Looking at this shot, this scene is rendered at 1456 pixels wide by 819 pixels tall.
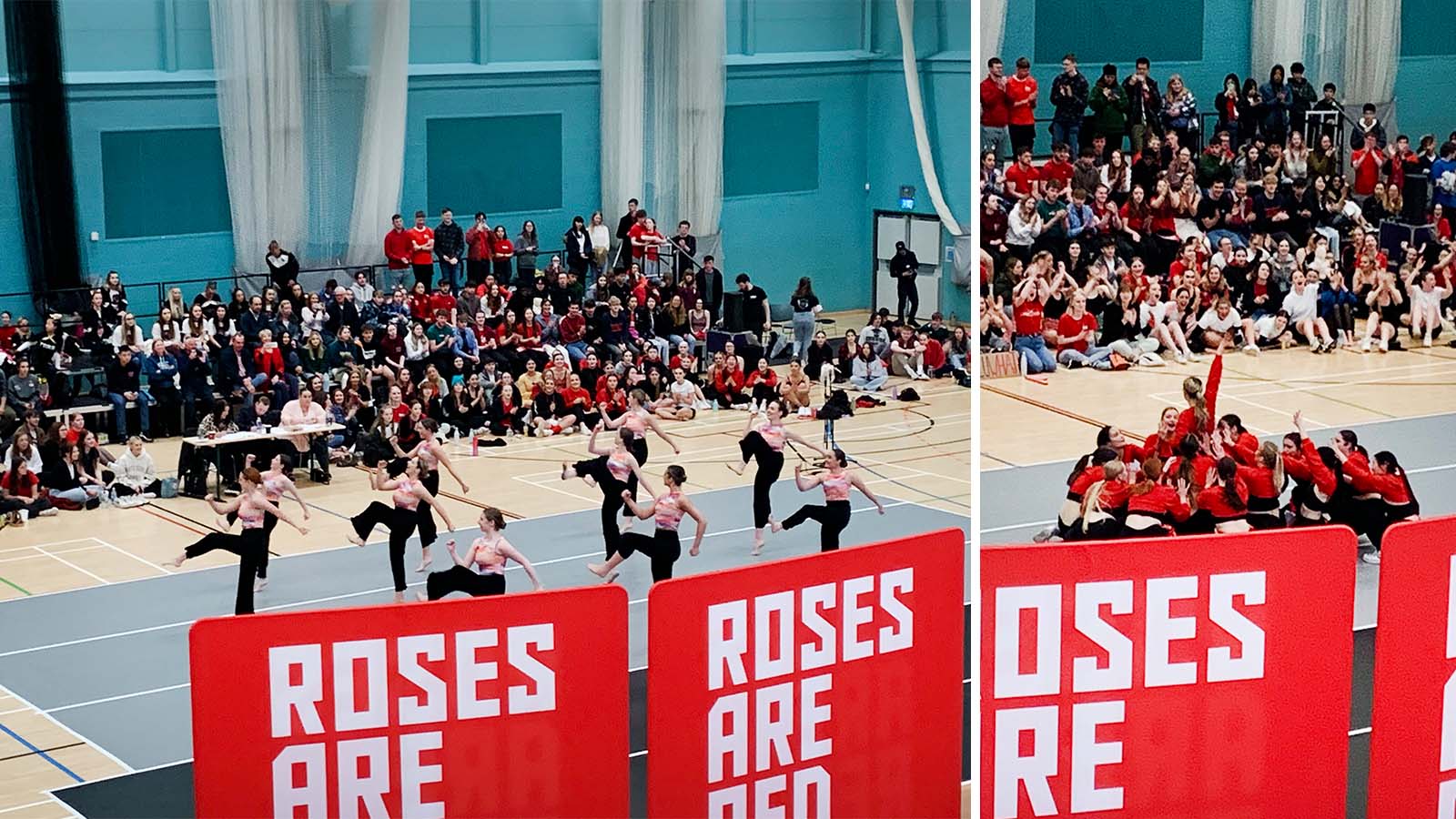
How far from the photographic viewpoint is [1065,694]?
6.81m

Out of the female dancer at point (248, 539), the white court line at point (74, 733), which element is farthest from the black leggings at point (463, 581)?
the white court line at point (74, 733)

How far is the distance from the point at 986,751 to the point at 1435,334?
14.0 m

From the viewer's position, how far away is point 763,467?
13.5 meters

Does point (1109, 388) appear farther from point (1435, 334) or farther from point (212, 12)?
point (212, 12)

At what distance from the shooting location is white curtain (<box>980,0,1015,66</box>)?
63.8 feet

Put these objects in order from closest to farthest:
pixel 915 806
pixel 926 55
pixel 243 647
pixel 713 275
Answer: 1. pixel 243 647
2. pixel 915 806
3. pixel 713 275
4. pixel 926 55

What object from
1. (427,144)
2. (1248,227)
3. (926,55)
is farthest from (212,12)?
(1248,227)

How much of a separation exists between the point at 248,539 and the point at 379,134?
23.9 feet

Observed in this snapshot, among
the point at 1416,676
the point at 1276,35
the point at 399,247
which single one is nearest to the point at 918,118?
the point at 1276,35

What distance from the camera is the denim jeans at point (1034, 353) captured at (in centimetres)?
1783

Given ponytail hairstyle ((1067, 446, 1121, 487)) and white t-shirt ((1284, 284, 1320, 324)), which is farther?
white t-shirt ((1284, 284, 1320, 324))

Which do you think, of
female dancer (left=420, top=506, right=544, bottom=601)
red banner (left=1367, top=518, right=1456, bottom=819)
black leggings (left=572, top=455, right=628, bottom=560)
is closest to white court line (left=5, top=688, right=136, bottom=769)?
female dancer (left=420, top=506, right=544, bottom=601)

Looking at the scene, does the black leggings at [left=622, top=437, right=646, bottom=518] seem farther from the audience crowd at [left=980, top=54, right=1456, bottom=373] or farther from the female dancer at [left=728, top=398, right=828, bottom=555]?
the audience crowd at [left=980, top=54, right=1456, bottom=373]

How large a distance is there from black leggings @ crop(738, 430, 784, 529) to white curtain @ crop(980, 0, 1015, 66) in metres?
7.42
